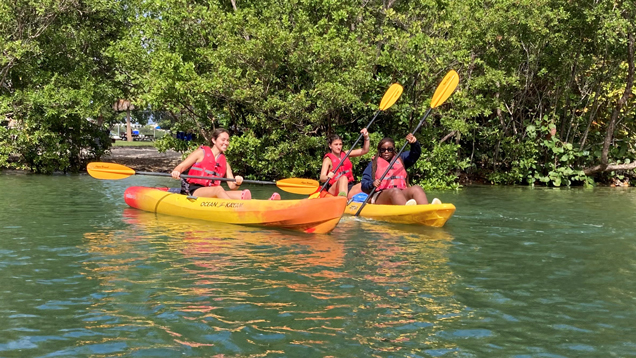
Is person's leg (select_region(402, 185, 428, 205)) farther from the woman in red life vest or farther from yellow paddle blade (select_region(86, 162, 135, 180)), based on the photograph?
yellow paddle blade (select_region(86, 162, 135, 180))

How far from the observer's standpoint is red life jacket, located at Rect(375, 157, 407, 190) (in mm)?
9180

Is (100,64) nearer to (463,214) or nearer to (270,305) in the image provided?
(463,214)

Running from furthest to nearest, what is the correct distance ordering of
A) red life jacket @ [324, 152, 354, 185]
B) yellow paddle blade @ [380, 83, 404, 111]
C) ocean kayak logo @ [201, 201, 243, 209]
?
1. yellow paddle blade @ [380, 83, 404, 111]
2. red life jacket @ [324, 152, 354, 185]
3. ocean kayak logo @ [201, 201, 243, 209]

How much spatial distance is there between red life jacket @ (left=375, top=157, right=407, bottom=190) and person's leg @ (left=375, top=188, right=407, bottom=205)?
121mm

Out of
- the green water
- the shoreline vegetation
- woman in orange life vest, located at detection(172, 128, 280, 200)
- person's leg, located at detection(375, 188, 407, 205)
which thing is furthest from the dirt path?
person's leg, located at detection(375, 188, 407, 205)

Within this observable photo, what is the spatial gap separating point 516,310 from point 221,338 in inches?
79.6

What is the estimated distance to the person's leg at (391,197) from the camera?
9016 mm

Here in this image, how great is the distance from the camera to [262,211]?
797cm

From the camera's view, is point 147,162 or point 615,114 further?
point 147,162

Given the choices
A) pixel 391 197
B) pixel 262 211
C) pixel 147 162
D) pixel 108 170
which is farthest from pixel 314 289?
pixel 147 162

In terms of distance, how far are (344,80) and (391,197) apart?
20.0ft

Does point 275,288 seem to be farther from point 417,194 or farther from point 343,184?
point 343,184

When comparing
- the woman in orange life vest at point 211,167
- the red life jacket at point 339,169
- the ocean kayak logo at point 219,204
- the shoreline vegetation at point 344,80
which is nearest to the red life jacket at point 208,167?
the woman in orange life vest at point 211,167

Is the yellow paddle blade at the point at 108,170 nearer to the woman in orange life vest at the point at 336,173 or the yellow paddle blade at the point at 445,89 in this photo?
the woman in orange life vest at the point at 336,173
